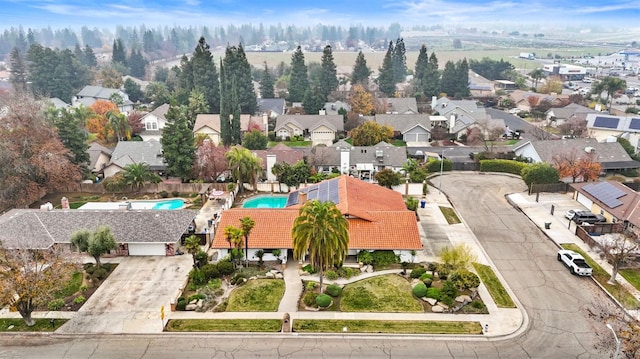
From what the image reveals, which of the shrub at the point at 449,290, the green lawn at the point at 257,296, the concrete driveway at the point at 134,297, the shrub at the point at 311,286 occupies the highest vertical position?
the shrub at the point at 449,290

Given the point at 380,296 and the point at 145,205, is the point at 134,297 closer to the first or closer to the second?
the point at 380,296

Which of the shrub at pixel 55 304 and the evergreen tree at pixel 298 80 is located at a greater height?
the evergreen tree at pixel 298 80

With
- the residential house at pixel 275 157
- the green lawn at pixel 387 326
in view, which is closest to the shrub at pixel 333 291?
the green lawn at pixel 387 326

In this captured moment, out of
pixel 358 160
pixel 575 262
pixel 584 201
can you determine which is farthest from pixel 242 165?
pixel 584 201

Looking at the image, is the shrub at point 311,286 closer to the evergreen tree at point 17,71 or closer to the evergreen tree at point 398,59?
the evergreen tree at point 17,71

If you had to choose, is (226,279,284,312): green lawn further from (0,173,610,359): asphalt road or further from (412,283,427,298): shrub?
(412,283,427,298): shrub

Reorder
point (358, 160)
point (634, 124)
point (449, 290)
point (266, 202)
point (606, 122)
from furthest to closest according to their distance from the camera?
point (606, 122) < point (634, 124) < point (358, 160) < point (266, 202) < point (449, 290)
